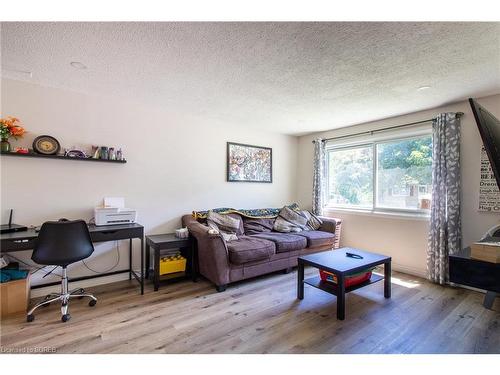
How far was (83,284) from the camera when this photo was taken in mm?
2793

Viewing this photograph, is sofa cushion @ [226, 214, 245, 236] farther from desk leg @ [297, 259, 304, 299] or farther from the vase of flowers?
the vase of flowers

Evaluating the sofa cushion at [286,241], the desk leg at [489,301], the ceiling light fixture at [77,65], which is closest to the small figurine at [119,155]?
the ceiling light fixture at [77,65]

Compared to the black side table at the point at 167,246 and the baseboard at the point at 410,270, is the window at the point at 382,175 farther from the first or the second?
the black side table at the point at 167,246

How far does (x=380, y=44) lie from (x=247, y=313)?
248cm

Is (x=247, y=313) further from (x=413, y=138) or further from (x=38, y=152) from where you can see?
(x=413, y=138)

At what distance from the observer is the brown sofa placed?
2744 millimetres

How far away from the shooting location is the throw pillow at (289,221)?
12.7ft

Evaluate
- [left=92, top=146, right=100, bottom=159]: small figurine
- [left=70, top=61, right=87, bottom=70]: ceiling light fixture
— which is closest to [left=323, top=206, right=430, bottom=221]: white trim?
[left=92, top=146, right=100, bottom=159]: small figurine

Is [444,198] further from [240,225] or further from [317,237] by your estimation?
[240,225]

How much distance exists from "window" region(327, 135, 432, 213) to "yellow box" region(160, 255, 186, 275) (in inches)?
113

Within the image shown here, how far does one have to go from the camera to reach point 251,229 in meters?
3.76
